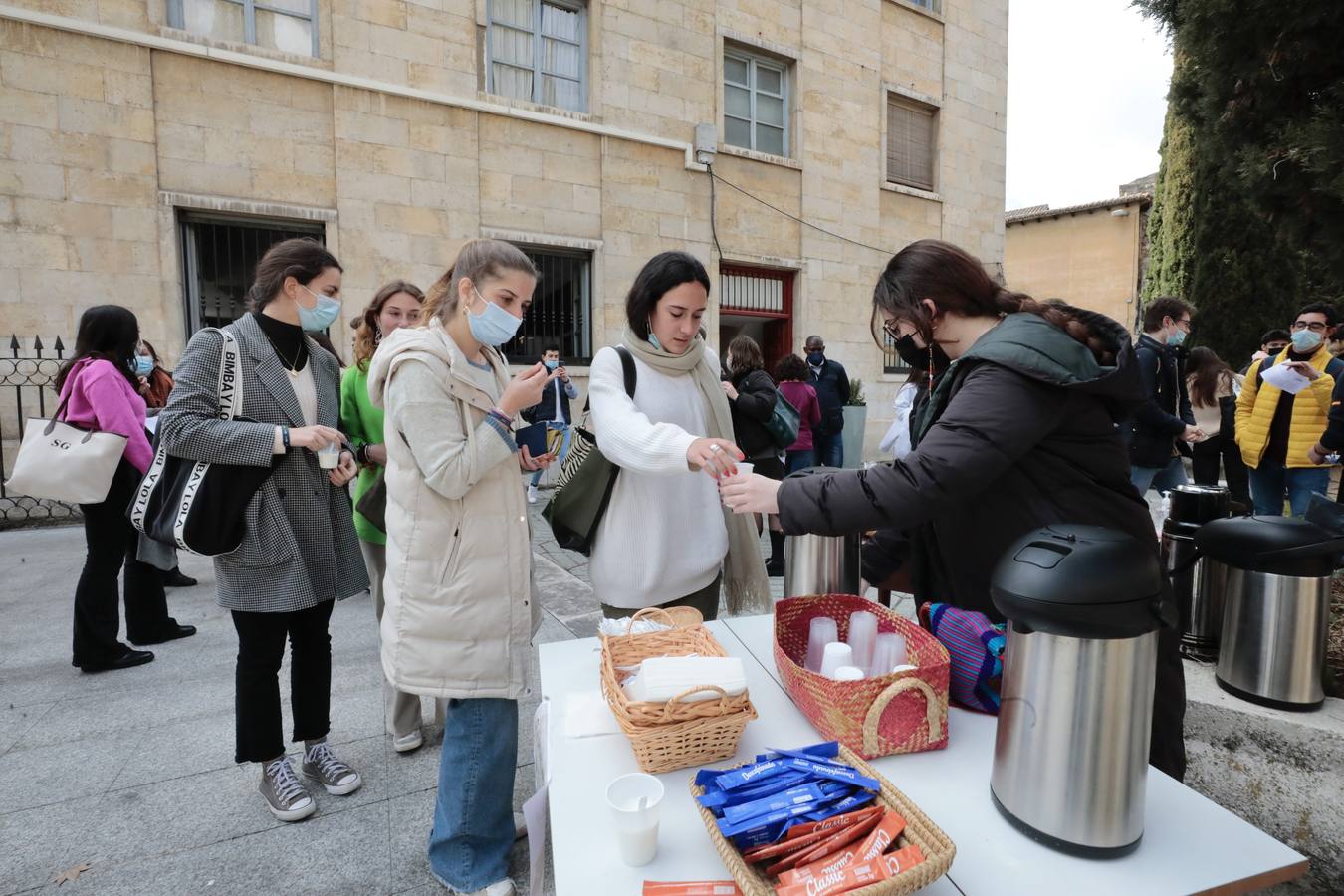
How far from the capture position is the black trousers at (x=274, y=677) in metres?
2.39

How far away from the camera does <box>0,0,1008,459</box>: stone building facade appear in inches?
271

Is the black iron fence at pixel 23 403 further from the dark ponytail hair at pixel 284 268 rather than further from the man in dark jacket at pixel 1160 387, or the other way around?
the man in dark jacket at pixel 1160 387

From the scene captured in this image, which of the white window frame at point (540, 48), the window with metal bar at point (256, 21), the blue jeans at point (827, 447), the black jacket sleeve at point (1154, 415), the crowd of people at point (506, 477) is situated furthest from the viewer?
the white window frame at point (540, 48)

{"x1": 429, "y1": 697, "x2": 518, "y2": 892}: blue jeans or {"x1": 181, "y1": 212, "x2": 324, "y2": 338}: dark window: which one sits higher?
{"x1": 181, "y1": 212, "x2": 324, "y2": 338}: dark window

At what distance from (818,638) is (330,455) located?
1.74 m

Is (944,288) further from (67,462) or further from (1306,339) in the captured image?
(1306,339)

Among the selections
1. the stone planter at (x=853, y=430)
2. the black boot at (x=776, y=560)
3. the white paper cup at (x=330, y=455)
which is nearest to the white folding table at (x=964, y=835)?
the white paper cup at (x=330, y=455)

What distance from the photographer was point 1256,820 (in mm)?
2320

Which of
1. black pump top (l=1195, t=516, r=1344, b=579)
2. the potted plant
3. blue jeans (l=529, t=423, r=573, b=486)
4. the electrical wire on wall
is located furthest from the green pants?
the potted plant

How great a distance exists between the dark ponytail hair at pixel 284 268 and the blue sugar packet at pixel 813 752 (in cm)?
210

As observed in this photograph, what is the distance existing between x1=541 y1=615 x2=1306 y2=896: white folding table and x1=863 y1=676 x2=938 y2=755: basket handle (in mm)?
60

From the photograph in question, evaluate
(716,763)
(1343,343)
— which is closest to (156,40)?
(716,763)

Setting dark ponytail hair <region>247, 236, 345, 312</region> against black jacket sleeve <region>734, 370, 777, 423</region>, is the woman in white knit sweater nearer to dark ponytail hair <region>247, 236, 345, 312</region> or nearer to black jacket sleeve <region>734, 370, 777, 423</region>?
dark ponytail hair <region>247, 236, 345, 312</region>

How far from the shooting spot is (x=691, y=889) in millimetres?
991
